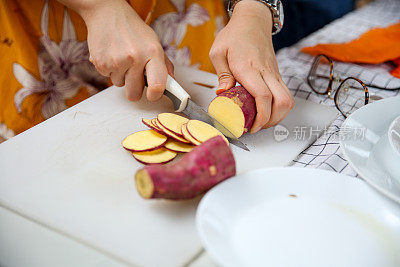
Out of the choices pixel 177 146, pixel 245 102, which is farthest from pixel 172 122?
pixel 245 102

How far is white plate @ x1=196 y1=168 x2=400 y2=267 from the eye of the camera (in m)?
0.62

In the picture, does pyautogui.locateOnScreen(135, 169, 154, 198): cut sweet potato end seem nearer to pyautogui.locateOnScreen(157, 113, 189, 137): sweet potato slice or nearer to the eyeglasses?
pyautogui.locateOnScreen(157, 113, 189, 137): sweet potato slice

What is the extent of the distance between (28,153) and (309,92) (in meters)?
0.87

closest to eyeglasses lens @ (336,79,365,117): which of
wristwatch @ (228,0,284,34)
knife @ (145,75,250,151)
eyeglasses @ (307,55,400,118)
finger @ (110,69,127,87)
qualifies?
eyeglasses @ (307,55,400,118)

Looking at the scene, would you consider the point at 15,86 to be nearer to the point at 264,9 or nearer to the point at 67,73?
the point at 67,73

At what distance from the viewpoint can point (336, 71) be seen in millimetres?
1438

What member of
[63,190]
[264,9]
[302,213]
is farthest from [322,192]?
[264,9]

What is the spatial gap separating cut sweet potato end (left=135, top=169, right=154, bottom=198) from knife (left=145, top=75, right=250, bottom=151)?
13.7 inches

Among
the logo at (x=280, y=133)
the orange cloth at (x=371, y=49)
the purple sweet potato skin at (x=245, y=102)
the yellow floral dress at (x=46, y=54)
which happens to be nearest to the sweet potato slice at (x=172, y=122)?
the purple sweet potato skin at (x=245, y=102)

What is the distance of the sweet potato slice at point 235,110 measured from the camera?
3.24 ft

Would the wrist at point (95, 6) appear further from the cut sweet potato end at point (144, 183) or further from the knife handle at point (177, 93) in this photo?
the cut sweet potato end at point (144, 183)

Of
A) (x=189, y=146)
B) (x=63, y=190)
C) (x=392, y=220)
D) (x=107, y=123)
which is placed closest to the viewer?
(x=392, y=220)

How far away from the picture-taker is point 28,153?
954 millimetres

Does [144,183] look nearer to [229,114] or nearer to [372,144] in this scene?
[229,114]
